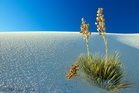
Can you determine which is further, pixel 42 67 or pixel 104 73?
pixel 42 67

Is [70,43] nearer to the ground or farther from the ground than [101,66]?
farther from the ground

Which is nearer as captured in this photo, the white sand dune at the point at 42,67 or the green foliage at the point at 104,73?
the white sand dune at the point at 42,67

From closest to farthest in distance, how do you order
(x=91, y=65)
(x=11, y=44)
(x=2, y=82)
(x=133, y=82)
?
(x=2, y=82) < (x=91, y=65) < (x=133, y=82) < (x=11, y=44)

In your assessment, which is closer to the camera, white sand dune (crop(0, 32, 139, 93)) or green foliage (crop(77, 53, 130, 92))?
white sand dune (crop(0, 32, 139, 93))

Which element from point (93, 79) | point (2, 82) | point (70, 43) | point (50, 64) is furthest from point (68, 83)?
point (70, 43)

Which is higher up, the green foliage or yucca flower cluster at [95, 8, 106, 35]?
yucca flower cluster at [95, 8, 106, 35]

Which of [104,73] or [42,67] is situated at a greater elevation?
A: [42,67]

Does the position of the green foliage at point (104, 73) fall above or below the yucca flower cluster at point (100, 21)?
below

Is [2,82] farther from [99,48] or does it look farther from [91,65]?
[99,48]
